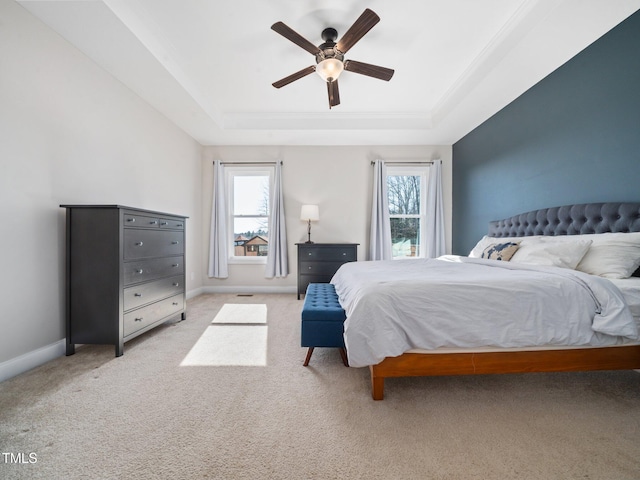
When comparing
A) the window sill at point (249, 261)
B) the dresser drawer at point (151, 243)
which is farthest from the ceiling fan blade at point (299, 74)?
the window sill at point (249, 261)

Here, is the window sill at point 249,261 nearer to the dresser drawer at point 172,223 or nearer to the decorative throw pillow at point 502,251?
the dresser drawer at point 172,223

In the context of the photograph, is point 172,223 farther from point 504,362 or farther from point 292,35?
point 504,362

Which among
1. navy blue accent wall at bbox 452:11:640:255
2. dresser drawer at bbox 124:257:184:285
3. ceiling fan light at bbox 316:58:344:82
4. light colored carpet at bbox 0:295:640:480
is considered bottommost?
light colored carpet at bbox 0:295:640:480

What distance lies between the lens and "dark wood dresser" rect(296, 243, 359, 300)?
4387mm

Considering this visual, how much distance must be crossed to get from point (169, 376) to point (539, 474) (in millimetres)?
2096

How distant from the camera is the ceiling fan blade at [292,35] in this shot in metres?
2.04

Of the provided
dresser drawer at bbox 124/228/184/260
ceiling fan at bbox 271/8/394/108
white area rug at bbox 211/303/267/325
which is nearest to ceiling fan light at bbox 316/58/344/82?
ceiling fan at bbox 271/8/394/108

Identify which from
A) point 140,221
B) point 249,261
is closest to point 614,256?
point 140,221

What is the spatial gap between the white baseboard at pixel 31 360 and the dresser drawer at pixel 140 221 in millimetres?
1077

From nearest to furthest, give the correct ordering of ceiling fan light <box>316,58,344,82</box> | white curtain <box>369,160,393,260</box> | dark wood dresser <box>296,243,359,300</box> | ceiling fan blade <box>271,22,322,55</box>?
ceiling fan blade <box>271,22,322,55</box> → ceiling fan light <box>316,58,344,82</box> → dark wood dresser <box>296,243,359,300</box> → white curtain <box>369,160,393,260</box>

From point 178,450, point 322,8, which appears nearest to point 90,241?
point 178,450

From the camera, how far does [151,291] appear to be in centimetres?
261

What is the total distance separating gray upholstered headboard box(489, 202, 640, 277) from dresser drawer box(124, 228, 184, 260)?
3.85 m

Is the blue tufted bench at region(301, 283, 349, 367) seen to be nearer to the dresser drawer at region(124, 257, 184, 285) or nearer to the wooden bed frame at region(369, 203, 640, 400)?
the wooden bed frame at region(369, 203, 640, 400)
